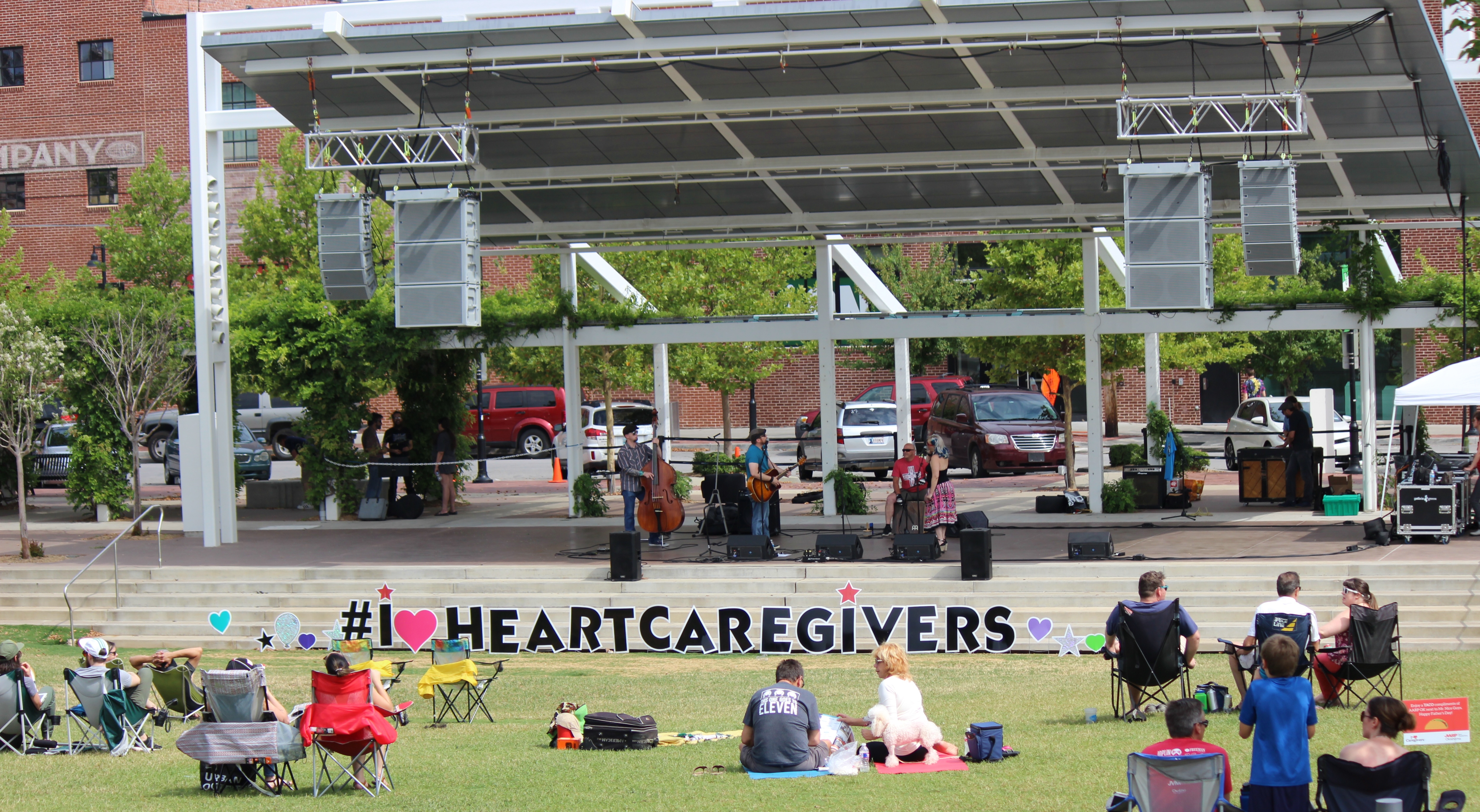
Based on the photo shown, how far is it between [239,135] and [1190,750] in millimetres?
39924

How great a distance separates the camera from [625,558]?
46.5ft

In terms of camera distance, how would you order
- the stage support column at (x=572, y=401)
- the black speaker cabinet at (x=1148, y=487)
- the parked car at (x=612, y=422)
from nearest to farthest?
1. the black speaker cabinet at (x=1148, y=487)
2. the stage support column at (x=572, y=401)
3. the parked car at (x=612, y=422)

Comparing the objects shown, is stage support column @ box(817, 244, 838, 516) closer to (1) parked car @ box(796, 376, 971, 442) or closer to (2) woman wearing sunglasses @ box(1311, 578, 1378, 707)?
(2) woman wearing sunglasses @ box(1311, 578, 1378, 707)

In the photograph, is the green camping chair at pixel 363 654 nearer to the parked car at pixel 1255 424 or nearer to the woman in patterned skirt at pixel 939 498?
the woman in patterned skirt at pixel 939 498

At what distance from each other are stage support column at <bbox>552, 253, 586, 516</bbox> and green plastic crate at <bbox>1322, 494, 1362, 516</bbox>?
398 inches

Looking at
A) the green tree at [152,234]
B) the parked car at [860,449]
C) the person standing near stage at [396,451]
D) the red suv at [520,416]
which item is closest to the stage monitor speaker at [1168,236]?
the parked car at [860,449]

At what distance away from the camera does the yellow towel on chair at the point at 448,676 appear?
10.1 meters

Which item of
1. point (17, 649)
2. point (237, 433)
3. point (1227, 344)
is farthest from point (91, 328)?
point (1227, 344)

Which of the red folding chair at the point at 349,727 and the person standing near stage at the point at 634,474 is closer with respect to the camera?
the red folding chair at the point at 349,727

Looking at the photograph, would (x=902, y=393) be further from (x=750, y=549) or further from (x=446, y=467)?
(x=446, y=467)

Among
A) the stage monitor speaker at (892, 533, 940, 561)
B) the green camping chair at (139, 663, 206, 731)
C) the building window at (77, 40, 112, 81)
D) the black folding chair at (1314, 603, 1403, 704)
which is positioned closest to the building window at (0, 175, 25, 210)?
the building window at (77, 40, 112, 81)

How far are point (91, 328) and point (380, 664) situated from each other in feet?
38.6

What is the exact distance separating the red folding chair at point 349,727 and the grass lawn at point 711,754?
168mm

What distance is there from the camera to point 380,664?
1035 centimetres
